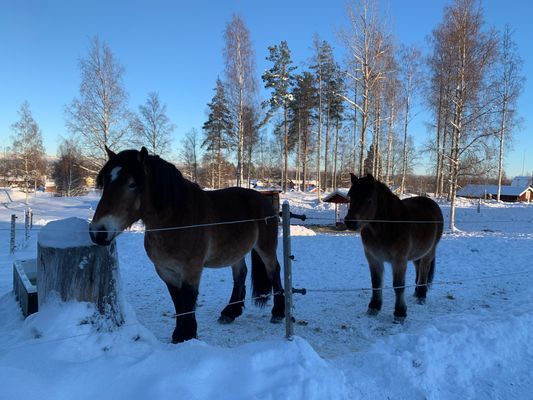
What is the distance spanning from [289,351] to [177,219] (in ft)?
4.86

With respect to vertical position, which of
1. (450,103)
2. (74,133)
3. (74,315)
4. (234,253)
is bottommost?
(74,315)

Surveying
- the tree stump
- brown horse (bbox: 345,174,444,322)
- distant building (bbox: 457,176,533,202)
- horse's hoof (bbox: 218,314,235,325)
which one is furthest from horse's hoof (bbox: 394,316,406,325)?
distant building (bbox: 457,176,533,202)

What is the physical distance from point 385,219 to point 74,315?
3620 mm

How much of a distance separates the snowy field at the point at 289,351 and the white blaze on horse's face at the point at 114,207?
0.68 metres

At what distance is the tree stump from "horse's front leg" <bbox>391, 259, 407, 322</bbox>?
3.30m

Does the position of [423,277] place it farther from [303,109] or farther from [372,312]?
[303,109]

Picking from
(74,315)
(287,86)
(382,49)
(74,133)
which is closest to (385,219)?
(74,315)

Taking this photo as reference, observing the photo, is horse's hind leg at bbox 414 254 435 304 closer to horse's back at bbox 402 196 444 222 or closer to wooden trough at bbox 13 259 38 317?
horse's back at bbox 402 196 444 222

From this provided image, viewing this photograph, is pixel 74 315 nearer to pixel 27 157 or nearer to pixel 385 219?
pixel 385 219

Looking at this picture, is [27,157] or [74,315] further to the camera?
[27,157]

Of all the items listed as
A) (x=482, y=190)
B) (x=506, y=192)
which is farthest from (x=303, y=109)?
(x=506, y=192)

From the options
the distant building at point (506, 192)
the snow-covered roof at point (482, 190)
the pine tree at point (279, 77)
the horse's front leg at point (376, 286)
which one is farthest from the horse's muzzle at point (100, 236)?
the distant building at point (506, 192)

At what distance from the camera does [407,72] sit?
78.5ft

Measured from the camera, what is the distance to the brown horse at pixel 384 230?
4359 millimetres
